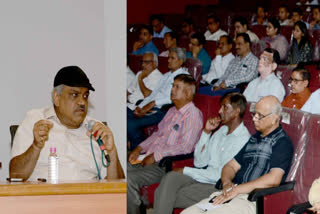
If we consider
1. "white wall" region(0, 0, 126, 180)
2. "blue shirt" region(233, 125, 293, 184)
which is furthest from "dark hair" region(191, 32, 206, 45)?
"blue shirt" region(233, 125, 293, 184)

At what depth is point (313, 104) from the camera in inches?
75.7

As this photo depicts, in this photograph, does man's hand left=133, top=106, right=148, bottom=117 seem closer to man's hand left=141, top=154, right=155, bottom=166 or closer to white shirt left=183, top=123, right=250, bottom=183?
man's hand left=141, top=154, right=155, bottom=166

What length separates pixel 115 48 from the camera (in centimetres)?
224

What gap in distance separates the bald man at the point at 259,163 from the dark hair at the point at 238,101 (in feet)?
0.23

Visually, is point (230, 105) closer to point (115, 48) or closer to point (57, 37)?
point (115, 48)

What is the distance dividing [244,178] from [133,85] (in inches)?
36.1

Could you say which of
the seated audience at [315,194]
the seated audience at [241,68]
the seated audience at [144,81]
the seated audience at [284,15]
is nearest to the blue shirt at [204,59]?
the seated audience at [241,68]

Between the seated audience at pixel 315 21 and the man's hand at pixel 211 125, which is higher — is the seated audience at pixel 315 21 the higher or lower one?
the higher one

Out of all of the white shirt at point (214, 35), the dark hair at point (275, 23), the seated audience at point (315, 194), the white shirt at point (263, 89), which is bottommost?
the seated audience at point (315, 194)

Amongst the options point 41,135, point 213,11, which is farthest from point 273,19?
point 41,135

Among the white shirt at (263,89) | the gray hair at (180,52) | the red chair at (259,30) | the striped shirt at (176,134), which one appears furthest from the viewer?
the red chair at (259,30)

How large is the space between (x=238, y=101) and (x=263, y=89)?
0.11m

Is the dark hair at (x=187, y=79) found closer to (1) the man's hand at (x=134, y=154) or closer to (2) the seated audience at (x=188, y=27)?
(1) the man's hand at (x=134, y=154)

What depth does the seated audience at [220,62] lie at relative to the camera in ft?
8.45
